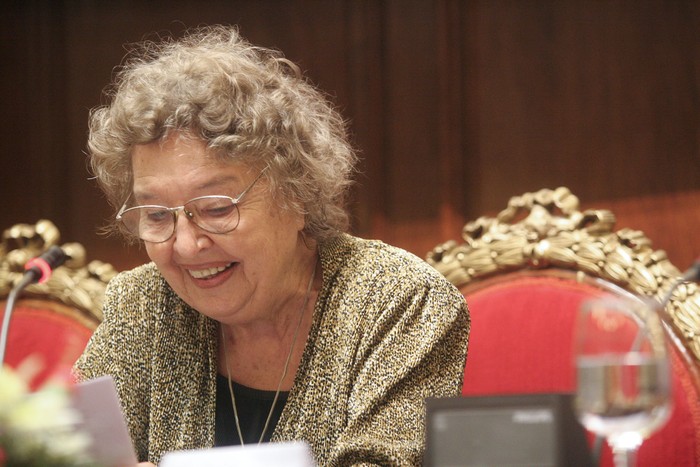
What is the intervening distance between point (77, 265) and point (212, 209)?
2.28ft

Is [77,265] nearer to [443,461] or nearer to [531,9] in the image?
[531,9]

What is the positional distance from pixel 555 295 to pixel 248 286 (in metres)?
0.56

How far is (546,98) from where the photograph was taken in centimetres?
263

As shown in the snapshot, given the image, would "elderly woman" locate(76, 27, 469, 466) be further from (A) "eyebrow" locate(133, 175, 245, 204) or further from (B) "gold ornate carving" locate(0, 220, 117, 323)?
(B) "gold ornate carving" locate(0, 220, 117, 323)

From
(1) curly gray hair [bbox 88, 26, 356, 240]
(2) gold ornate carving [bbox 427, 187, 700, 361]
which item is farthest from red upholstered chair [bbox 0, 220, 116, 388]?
(2) gold ornate carving [bbox 427, 187, 700, 361]

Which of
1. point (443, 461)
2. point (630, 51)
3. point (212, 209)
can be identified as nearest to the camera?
point (443, 461)

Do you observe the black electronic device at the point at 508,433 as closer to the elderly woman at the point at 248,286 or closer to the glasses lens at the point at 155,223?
the elderly woman at the point at 248,286

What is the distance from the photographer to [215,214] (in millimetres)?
1810

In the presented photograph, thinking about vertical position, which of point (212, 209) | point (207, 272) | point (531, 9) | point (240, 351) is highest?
point (531, 9)

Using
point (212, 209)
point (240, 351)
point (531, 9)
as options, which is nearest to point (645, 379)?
point (212, 209)

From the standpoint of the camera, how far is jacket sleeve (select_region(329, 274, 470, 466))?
5.16 ft

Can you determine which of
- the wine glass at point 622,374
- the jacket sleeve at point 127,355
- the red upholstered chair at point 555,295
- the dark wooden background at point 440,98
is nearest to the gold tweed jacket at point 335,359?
the jacket sleeve at point 127,355

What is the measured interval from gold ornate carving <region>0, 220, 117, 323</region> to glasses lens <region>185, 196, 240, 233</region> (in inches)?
22.9

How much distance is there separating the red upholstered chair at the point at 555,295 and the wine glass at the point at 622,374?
0.77 metres
